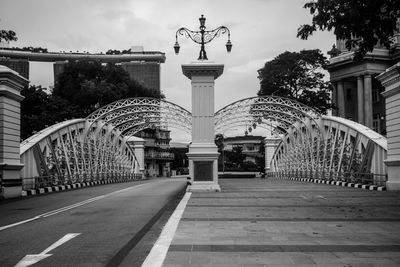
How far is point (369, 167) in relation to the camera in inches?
1055

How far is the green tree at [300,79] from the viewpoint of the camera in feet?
171

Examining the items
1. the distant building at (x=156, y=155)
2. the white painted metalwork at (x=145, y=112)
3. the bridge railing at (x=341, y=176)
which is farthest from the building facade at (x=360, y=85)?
the distant building at (x=156, y=155)

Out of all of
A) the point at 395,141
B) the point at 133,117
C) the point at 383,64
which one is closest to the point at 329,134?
the point at 395,141

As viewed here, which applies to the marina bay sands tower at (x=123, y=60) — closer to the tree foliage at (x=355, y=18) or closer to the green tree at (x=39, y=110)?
the green tree at (x=39, y=110)

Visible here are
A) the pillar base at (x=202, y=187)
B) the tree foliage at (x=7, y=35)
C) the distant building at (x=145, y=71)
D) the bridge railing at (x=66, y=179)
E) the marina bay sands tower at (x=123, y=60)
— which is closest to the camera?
the tree foliage at (x=7, y=35)

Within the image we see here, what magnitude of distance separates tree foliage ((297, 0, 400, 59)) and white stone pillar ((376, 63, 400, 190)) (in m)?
9.77

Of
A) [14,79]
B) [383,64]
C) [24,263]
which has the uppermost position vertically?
[383,64]

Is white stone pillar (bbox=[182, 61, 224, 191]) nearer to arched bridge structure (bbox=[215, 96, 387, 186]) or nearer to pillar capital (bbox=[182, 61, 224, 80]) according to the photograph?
pillar capital (bbox=[182, 61, 224, 80])

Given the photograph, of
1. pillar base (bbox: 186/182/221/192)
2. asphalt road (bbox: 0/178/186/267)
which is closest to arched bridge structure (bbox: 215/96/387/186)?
pillar base (bbox: 186/182/221/192)

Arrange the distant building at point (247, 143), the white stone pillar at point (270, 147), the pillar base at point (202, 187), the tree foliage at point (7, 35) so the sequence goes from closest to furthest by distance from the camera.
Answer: the tree foliage at point (7, 35) → the pillar base at point (202, 187) → the white stone pillar at point (270, 147) → the distant building at point (247, 143)

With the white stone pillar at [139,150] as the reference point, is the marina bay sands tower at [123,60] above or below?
above

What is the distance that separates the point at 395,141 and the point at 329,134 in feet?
42.1

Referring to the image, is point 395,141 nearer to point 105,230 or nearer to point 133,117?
point 105,230

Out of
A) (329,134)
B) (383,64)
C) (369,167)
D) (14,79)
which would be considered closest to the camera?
(14,79)
